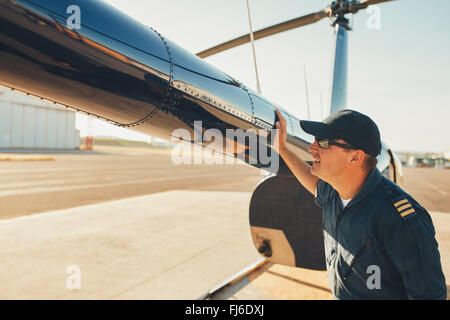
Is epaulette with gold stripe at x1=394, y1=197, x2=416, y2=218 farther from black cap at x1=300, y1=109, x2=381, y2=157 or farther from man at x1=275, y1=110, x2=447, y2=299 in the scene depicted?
black cap at x1=300, y1=109, x2=381, y2=157

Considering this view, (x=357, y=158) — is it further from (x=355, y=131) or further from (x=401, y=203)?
(x=401, y=203)

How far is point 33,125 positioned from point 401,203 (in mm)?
55274

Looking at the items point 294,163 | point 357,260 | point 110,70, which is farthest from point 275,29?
point 357,260

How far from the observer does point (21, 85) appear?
4.70ft

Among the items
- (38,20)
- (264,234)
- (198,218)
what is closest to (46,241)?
(198,218)

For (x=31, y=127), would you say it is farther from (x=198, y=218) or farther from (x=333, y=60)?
(x=333, y=60)

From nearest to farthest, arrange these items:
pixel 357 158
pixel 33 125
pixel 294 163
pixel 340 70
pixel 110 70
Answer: pixel 110 70 → pixel 357 158 → pixel 294 163 → pixel 340 70 → pixel 33 125

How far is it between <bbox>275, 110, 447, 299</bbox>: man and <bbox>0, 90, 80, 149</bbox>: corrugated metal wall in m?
49.2

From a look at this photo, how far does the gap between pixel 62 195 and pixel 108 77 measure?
1103 cm

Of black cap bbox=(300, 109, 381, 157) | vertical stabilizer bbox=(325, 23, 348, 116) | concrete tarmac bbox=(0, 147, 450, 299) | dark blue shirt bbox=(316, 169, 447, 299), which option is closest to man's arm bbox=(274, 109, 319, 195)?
dark blue shirt bbox=(316, 169, 447, 299)

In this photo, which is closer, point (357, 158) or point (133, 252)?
point (357, 158)

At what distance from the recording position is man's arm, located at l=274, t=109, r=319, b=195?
262 cm

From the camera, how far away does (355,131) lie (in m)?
1.80

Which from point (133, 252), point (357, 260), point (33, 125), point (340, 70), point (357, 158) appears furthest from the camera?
point (33, 125)
